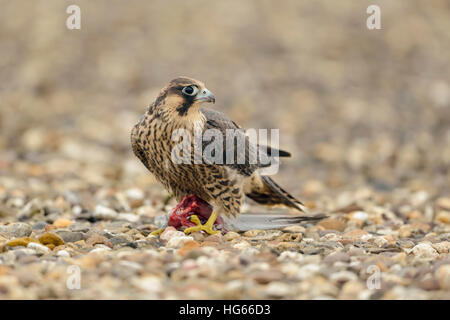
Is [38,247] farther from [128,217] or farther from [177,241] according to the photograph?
[128,217]

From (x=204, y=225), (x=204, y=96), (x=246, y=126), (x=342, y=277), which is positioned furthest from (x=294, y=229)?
(x=246, y=126)

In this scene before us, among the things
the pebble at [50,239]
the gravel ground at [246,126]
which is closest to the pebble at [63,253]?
the gravel ground at [246,126]

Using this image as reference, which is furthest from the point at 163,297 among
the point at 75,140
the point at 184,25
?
the point at 184,25

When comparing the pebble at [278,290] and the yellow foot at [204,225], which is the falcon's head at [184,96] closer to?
the yellow foot at [204,225]

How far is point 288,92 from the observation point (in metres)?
11.1

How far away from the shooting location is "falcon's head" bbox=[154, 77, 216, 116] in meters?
4.82

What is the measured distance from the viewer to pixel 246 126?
392 inches

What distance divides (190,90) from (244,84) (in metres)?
6.56

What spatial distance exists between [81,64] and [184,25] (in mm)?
2257

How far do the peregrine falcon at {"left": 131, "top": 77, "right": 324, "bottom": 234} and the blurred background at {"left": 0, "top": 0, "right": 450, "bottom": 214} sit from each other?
174cm

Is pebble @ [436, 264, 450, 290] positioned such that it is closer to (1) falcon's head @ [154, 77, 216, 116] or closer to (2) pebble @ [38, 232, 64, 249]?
(1) falcon's head @ [154, 77, 216, 116]

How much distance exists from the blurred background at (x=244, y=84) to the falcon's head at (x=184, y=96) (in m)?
2.17

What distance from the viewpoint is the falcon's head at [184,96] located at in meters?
4.82
